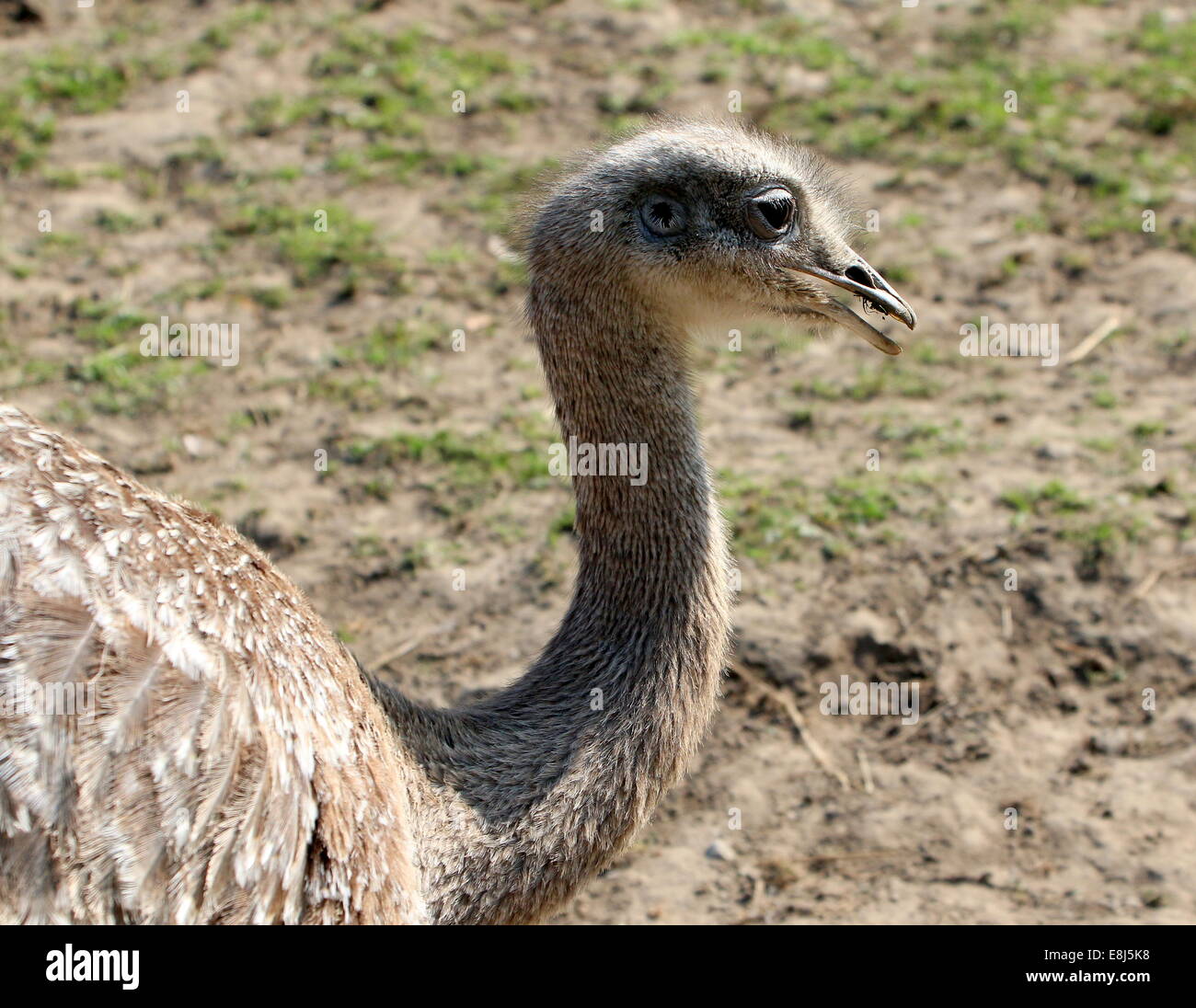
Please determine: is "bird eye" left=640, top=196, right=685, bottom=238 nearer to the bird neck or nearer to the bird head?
the bird head

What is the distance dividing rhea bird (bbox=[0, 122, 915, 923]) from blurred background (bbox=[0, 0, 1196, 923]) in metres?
0.62

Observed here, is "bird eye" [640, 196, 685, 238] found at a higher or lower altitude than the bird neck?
higher

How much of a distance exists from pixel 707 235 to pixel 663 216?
14 cm

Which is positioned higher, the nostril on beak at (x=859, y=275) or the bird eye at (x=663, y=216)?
the bird eye at (x=663, y=216)

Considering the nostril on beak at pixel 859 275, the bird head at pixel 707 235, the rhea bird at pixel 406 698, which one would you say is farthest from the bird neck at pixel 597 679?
the nostril on beak at pixel 859 275

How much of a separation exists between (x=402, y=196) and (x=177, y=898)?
532 centimetres

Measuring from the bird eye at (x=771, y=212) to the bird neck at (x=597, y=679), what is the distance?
0.40 meters

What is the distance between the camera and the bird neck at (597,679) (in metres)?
3.82

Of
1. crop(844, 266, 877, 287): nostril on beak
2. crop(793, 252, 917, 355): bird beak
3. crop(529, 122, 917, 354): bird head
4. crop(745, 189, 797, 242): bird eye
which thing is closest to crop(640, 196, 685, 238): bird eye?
crop(529, 122, 917, 354): bird head

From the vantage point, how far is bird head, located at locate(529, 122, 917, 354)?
412 cm

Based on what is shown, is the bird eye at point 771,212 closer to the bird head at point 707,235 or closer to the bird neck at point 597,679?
the bird head at point 707,235

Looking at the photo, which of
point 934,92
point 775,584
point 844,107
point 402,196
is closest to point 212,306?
point 402,196

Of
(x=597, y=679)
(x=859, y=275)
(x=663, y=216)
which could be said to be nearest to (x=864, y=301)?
(x=859, y=275)

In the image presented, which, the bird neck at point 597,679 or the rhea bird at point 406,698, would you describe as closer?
the rhea bird at point 406,698
